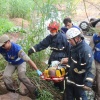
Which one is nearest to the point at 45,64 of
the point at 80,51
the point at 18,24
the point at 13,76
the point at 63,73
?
the point at 13,76

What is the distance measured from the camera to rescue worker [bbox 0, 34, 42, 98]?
17.1ft

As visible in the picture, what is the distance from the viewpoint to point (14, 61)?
5.49 m

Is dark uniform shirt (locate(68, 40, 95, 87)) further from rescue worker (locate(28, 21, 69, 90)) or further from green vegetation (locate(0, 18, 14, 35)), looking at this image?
green vegetation (locate(0, 18, 14, 35))

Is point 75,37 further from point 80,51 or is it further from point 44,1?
point 44,1

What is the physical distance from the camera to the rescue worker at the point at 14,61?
521cm

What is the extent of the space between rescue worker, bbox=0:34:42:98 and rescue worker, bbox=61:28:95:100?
0.69 metres

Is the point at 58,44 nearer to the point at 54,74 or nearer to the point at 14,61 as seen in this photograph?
the point at 54,74

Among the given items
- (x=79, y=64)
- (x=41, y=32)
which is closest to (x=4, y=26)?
(x=41, y=32)

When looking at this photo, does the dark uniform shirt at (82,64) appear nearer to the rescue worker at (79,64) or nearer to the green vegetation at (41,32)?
the rescue worker at (79,64)

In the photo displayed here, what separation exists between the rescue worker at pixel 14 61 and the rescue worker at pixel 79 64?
2.26 feet

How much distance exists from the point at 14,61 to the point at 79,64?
1.44 meters

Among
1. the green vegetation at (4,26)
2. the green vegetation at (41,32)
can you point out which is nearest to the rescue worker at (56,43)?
the green vegetation at (41,32)

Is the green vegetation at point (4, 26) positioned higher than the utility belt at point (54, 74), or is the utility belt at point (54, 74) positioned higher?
the green vegetation at point (4, 26)

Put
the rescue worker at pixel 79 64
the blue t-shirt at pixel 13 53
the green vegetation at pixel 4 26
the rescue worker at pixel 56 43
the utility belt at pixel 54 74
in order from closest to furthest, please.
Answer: the rescue worker at pixel 79 64 → the utility belt at pixel 54 74 → the blue t-shirt at pixel 13 53 → the rescue worker at pixel 56 43 → the green vegetation at pixel 4 26
